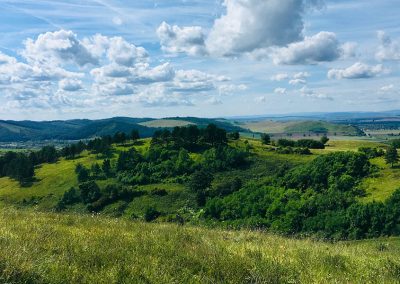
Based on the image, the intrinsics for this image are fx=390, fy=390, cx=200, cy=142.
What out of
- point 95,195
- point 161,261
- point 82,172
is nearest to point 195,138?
point 82,172

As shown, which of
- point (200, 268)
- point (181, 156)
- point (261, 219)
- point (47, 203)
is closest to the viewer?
point (200, 268)

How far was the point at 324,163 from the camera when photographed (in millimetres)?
137375

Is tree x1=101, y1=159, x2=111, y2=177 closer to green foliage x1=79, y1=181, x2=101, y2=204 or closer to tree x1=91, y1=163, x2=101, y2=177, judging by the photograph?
tree x1=91, y1=163, x2=101, y2=177

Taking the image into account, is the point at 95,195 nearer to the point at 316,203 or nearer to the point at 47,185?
the point at 47,185

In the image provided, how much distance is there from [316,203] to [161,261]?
4510 inches

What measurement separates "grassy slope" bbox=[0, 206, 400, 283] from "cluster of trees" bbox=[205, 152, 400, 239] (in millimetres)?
88546

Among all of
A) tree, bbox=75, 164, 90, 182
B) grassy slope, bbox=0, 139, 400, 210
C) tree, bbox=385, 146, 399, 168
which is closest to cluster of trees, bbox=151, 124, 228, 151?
grassy slope, bbox=0, 139, 400, 210

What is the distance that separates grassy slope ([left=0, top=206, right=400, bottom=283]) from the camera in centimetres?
648

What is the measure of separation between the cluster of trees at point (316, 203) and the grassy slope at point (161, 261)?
8855 centimetres

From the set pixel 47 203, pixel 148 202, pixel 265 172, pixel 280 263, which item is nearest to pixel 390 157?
pixel 265 172

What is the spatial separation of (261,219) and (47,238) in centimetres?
10996

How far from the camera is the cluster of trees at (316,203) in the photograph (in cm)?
9650

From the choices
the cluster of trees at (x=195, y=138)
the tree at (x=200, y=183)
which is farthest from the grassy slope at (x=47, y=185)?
the tree at (x=200, y=183)

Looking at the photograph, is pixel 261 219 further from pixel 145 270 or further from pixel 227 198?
pixel 145 270
